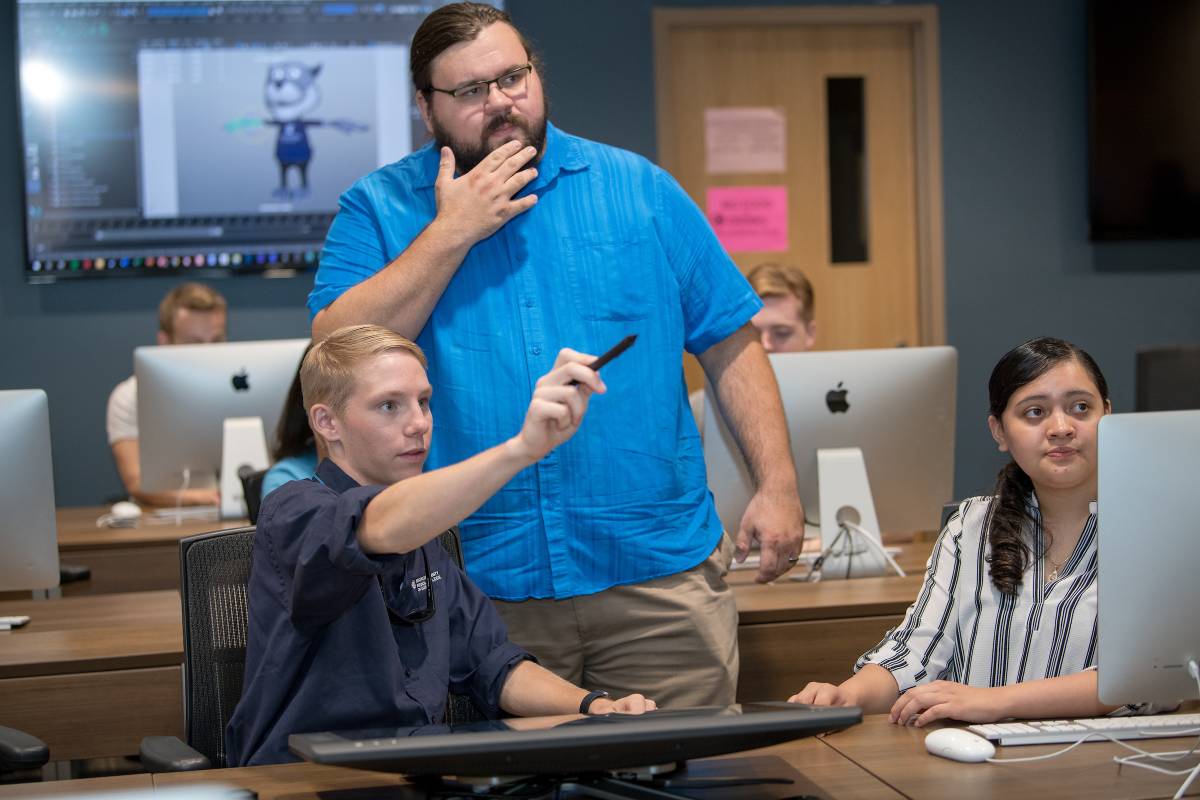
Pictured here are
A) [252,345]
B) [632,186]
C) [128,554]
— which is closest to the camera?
[632,186]

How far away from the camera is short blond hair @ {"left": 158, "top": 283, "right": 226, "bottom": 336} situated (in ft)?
14.0

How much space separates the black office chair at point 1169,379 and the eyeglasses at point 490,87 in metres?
1.85

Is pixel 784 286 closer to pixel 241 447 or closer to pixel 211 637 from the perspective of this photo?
pixel 241 447

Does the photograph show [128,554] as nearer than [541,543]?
No

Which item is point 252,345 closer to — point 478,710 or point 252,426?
point 252,426

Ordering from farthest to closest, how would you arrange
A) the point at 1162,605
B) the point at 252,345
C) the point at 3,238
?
1. the point at 3,238
2. the point at 252,345
3. the point at 1162,605

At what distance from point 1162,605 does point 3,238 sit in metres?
4.32

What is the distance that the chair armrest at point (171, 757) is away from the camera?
159 centimetres

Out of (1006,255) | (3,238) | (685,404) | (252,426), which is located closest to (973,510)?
(685,404)

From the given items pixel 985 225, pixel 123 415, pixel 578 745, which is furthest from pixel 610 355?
pixel 985 225

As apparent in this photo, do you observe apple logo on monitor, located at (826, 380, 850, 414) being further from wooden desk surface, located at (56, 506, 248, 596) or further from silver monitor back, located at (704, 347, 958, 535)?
wooden desk surface, located at (56, 506, 248, 596)

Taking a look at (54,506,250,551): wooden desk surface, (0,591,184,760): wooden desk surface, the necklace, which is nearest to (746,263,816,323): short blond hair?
(54,506,250,551): wooden desk surface

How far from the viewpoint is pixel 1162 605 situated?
145 centimetres

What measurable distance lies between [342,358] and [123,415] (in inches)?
121
